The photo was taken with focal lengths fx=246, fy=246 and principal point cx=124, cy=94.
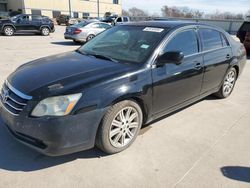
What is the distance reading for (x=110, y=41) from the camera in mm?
4066

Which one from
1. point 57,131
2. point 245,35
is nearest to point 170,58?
point 57,131

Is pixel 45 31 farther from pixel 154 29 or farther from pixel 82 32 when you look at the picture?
pixel 154 29

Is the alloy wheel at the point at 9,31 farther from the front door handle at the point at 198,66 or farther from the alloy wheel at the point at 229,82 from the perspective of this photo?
the front door handle at the point at 198,66

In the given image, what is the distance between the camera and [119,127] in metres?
3.14

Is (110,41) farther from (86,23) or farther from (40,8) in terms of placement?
(40,8)

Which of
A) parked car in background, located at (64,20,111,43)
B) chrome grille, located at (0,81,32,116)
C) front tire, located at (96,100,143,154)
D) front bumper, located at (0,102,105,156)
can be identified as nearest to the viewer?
front bumper, located at (0,102,105,156)

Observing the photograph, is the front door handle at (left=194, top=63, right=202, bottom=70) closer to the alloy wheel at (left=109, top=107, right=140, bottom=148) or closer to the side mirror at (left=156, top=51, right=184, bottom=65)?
the side mirror at (left=156, top=51, right=184, bottom=65)

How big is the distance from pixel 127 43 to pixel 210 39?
1.72 metres

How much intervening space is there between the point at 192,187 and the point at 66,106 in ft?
5.27

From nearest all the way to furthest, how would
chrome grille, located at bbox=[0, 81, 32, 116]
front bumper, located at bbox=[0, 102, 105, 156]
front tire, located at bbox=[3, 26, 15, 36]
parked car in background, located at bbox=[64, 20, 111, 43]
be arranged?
front bumper, located at bbox=[0, 102, 105, 156]
chrome grille, located at bbox=[0, 81, 32, 116]
parked car in background, located at bbox=[64, 20, 111, 43]
front tire, located at bbox=[3, 26, 15, 36]

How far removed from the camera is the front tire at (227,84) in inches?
204

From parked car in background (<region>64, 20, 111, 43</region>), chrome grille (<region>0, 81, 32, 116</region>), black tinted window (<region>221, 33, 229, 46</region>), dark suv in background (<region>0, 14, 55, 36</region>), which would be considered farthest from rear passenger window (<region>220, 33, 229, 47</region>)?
dark suv in background (<region>0, 14, 55, 36</region>)

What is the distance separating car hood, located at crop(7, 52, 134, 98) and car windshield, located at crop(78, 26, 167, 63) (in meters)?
0.26

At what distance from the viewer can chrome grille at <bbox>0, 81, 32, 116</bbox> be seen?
2.70 metres
